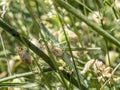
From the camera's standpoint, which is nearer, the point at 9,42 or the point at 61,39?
the point at 61,39

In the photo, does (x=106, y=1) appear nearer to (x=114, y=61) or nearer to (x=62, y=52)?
(x=62, y=52)

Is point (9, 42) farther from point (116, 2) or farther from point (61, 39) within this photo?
point (116, 2)

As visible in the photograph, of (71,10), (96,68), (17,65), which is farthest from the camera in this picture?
(17,65)

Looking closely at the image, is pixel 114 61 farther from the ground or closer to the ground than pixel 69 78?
closer to the ground

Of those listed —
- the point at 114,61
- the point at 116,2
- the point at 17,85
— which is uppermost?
the point at 116,2

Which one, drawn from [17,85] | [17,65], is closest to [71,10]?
[17,85]

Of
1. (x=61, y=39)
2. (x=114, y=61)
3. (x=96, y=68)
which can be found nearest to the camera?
(x=96, y=68)

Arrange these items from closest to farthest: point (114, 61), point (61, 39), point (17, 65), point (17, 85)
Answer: point (17, 85), point (61, 39), point (114, 61), point (17, 65)

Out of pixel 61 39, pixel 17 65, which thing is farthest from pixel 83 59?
pixel 17 65

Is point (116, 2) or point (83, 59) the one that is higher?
point (116, 2)
